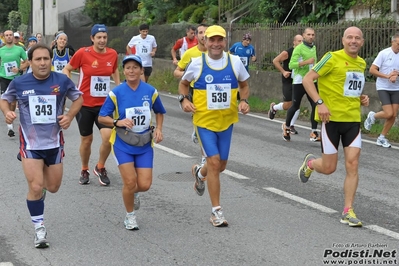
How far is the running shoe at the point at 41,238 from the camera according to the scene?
6.94 metres

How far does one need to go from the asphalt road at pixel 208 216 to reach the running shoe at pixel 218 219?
81mm

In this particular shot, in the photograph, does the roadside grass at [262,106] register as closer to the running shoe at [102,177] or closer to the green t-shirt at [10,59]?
the green t-shirt at [10,59]

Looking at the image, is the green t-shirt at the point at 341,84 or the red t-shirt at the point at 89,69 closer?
the green t-shirt at the point at 341,84

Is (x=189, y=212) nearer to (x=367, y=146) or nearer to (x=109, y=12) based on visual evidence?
(x=367, y=146)

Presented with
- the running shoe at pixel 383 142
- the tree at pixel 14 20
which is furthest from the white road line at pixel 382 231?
the tree at pixel 14 20

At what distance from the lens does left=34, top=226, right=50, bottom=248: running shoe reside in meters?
6.94

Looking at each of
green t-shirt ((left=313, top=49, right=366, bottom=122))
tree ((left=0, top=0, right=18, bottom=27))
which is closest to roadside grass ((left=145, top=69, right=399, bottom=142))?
green t-shirt ((left=313, top=49, right=366, bottom=122))

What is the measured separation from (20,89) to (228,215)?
101 inches

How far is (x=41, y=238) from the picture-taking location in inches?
274

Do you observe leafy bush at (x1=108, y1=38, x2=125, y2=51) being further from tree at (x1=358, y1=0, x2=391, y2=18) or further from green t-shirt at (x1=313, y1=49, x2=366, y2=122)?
green t-shirt at (x1=313, y1=49, x2=366, y2=122)

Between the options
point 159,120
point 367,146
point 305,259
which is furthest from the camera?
point 367,146

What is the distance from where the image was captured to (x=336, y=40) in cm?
1870

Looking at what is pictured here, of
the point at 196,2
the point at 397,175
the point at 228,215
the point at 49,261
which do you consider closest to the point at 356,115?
the point at 228,215

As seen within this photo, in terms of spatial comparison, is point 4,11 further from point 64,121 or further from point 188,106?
point 64,121
